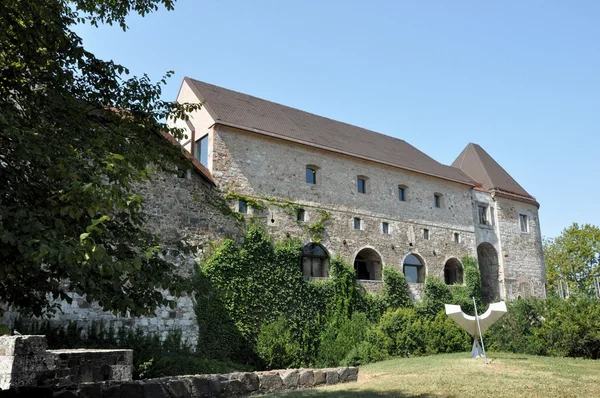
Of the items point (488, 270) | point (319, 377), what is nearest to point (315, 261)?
point (319, 377)

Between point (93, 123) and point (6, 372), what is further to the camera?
point (6, 372)

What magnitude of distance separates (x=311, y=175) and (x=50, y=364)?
48.2 ft

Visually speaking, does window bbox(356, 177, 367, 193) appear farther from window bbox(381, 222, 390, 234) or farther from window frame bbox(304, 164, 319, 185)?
window frame bbox(304, 164, 319, 185)

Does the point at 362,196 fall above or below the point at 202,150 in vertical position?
below

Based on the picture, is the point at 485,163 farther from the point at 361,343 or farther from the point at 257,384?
the point at 257,384

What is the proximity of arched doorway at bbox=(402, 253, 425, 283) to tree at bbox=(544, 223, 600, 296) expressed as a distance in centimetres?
2603

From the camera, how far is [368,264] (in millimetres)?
23984

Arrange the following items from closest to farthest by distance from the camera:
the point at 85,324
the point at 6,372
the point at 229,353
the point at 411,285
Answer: the point at 6,372, the point at 85,324, the point at 229,353, the point at 411,285

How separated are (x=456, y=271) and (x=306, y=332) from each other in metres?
11.4

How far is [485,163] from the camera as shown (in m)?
32.3

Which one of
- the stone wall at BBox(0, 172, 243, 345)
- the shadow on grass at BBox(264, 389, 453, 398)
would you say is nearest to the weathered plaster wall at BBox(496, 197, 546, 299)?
the stone wall at BBox(0, 172, 243, 345)

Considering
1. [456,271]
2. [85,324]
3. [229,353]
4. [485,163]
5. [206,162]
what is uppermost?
[485,163]

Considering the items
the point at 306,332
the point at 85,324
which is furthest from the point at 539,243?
the point at 85,324

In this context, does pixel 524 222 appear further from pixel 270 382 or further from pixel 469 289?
pixel 270 382
